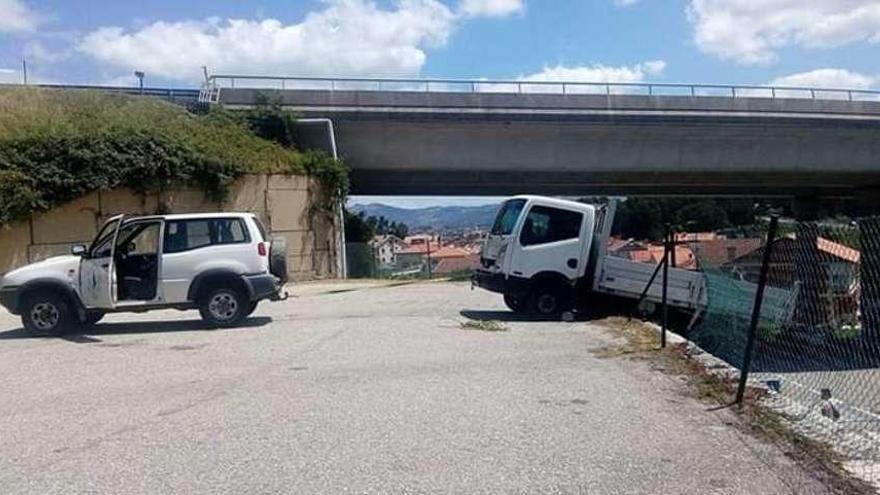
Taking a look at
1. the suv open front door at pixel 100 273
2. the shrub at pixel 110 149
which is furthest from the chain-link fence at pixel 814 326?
the shrub at pixel 110 149

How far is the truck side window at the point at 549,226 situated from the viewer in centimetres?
1609

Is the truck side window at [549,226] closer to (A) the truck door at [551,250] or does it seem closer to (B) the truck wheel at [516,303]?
(A) the truck door at [551,250]

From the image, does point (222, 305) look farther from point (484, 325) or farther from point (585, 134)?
point (585, 134)

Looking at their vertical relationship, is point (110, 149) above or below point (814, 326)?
above

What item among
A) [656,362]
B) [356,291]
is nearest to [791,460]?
[656,362]

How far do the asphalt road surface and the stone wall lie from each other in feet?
44.7

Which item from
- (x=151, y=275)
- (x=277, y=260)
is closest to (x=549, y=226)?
(x=277, y=260)

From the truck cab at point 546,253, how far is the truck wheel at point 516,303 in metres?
0.04

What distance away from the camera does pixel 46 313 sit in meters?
13.1

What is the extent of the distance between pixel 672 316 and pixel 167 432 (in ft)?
36.8

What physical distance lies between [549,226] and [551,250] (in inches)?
19.1

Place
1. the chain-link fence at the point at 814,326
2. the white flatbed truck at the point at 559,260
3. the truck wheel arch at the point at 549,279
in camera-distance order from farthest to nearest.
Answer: the truck wheel arch at the point at 549,279 < the white flatbed truck at the point at 559,260 < the chain-link fence at the point at 814,326

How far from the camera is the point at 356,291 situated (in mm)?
24141

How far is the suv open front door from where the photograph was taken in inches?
511
